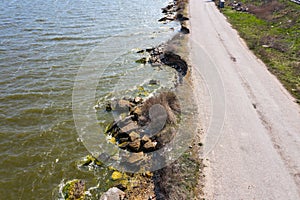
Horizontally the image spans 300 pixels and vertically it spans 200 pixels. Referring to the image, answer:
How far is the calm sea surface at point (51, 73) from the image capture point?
14.8 metres

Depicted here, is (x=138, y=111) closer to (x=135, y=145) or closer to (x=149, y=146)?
(x=135, y=145)

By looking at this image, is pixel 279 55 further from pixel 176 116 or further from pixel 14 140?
pixel 14 140

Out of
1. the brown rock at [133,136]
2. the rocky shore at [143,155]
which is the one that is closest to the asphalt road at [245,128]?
the rocky shore at [143,155]

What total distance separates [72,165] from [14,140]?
4.85m

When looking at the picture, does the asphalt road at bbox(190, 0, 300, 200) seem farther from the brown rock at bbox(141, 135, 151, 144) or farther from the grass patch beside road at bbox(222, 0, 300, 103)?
the brown rock at bbox(141, 135, 151, 144)

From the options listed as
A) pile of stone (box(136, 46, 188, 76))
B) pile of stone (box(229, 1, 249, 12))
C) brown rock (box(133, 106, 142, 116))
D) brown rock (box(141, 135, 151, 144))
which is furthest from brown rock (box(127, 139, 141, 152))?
pile of stone (box(229, 1, 249, 12))

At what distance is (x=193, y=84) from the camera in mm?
22344

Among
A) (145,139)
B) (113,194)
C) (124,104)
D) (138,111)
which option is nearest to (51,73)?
(124,104)

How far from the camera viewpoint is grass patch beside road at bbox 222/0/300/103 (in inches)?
964

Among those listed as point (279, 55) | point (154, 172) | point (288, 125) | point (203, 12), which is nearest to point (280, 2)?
point (203, 12)

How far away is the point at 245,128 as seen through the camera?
1653 centimetres

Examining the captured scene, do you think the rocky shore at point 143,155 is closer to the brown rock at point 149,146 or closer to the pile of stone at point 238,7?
the brown rock at point 149,146

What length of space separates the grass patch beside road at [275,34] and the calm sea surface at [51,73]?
11368 mm

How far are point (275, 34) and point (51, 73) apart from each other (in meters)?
31.3
